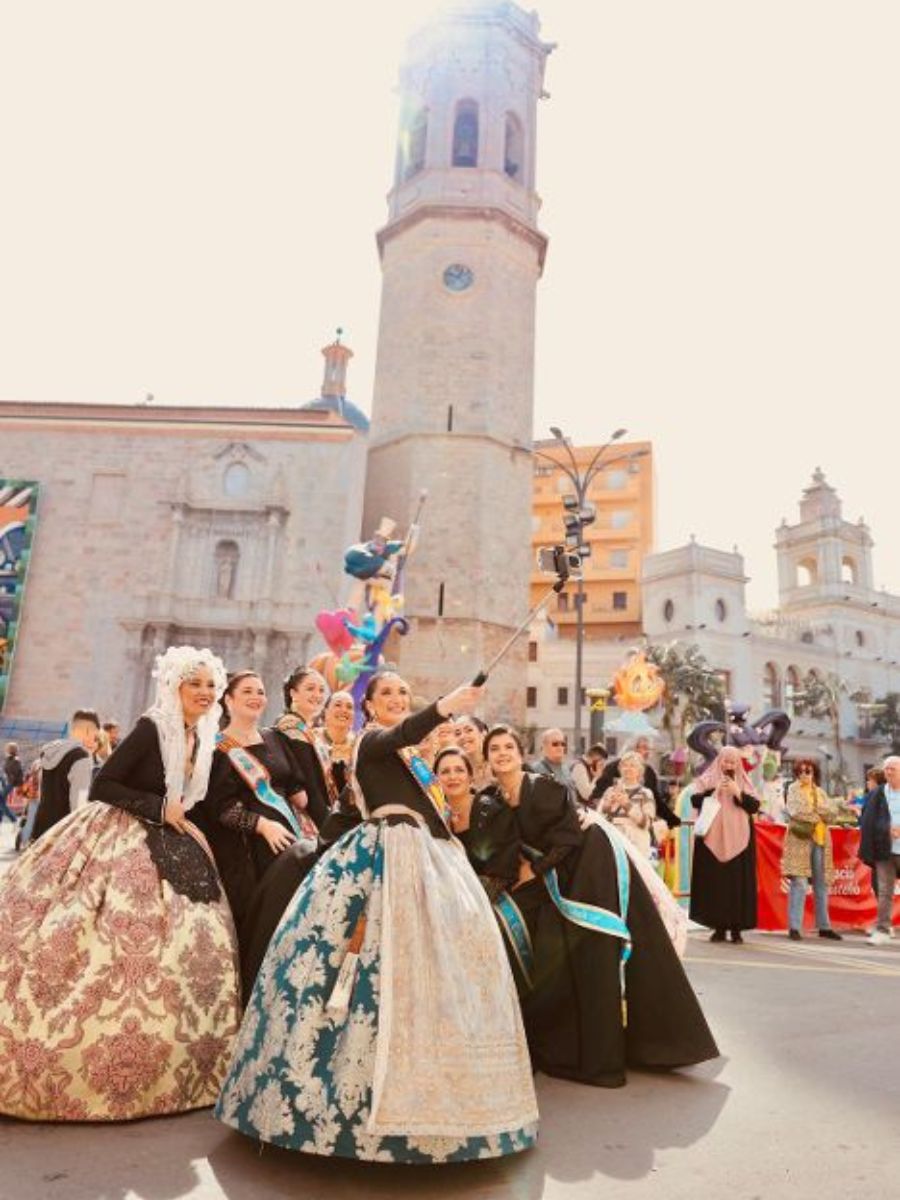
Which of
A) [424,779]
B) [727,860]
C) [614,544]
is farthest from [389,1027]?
[614,544]

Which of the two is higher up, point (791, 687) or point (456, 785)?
point (791, 687)

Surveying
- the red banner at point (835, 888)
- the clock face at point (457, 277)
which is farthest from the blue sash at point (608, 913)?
the clock face at point (457, 277)

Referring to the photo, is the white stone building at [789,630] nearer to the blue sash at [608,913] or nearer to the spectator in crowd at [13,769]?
the spectator in crowd at [13,769]

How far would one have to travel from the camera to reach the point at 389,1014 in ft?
9.53

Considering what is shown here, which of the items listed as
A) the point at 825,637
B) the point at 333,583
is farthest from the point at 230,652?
the point at 825,637

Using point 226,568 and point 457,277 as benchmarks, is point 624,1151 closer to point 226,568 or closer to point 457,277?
point 226,568

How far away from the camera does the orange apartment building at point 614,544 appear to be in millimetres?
54062

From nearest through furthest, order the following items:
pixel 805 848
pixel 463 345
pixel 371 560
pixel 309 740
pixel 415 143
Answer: pixel 309 740, pixel 805 848, pixel 371 560, pixel 463 345, pixel 415 143

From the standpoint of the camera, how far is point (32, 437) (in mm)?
28516

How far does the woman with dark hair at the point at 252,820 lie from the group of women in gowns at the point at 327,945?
12 mm

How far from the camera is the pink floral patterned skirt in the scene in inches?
127

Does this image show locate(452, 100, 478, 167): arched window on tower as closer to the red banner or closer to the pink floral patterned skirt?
the red banner

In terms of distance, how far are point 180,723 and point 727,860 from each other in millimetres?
A: 6213

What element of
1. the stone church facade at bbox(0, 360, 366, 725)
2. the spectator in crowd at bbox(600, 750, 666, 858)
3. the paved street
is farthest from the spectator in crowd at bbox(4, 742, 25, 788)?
the paved street
